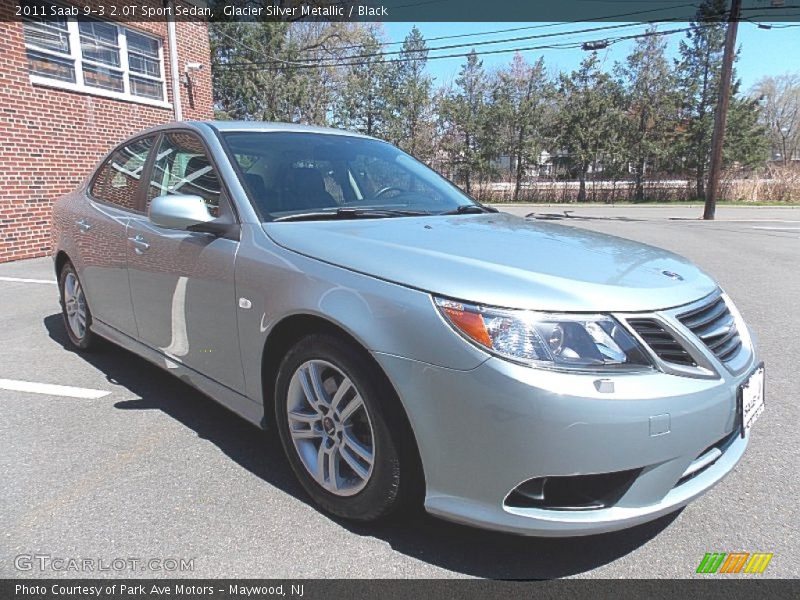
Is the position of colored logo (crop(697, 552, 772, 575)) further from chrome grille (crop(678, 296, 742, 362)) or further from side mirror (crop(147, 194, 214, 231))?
side mirror (crop(147, 194, 214, 231))

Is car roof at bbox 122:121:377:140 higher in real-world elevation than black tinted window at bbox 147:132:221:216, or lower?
higher

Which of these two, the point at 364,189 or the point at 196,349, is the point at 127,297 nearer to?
the point at 196,349

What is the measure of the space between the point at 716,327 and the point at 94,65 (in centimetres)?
1163

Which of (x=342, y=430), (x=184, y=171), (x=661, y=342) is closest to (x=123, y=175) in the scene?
(x=184, y=171)

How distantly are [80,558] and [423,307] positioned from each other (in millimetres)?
1585

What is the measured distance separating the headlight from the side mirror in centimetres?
142

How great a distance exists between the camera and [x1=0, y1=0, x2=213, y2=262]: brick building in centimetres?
879

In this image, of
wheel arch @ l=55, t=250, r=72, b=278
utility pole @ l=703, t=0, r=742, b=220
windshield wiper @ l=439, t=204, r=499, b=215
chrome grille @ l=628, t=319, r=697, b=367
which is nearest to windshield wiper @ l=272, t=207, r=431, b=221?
windshield wiper @ l=439, t=204, r=499, b=215

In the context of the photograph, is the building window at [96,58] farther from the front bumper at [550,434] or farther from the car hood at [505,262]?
the front bumper at [550,434]

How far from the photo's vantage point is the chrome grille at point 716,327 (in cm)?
195

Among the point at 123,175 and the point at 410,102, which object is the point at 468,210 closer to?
the point at 123,175

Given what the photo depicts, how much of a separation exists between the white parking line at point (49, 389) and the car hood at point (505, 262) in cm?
203

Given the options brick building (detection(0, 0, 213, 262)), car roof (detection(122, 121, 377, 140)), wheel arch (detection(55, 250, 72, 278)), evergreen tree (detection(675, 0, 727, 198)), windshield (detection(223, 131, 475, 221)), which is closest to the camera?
windshield (detection(223, 131, 475, 221))

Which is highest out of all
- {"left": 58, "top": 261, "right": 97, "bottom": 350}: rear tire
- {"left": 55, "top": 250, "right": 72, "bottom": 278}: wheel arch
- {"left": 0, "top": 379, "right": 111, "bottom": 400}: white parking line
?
{"left": 55, "top": 250, "right": 72, "bottom": 278}: wheel arch
